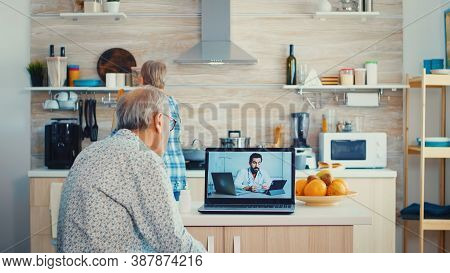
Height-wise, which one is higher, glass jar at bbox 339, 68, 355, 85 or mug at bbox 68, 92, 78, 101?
glass jar at bbox 339, 68, 355, 85

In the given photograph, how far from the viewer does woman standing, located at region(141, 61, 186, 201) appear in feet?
6.82

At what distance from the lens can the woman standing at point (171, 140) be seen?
208 cm

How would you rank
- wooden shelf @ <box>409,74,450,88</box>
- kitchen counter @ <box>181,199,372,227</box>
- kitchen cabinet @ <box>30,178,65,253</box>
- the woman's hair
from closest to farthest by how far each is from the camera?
kitchen counter @ <box>181,199,372,227</box> < the woman's hair < wooden shelf @ <box>409,74,450,88</box> < kitchen cabinet @ <box>30,178,65,253</box>

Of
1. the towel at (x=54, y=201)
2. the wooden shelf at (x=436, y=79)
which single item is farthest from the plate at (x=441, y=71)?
the towel at (x=54, y=201)

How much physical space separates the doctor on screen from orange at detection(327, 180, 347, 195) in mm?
154

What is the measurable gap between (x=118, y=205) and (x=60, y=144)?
1.87 metres

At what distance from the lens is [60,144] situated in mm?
2887

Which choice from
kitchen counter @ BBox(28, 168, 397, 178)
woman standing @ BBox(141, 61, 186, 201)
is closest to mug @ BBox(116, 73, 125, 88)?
Answer: kitchen counter @ BBox(28, 168, 397, 178)

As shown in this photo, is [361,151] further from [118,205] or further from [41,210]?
[118,205]

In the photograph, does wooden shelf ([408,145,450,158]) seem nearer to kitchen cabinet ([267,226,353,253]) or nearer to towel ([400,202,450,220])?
towel ([400,202,450,220])

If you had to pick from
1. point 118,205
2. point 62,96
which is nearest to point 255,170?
point 118,205

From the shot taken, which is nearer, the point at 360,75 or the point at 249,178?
the point at 249,178

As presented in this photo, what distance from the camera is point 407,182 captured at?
301 cm
